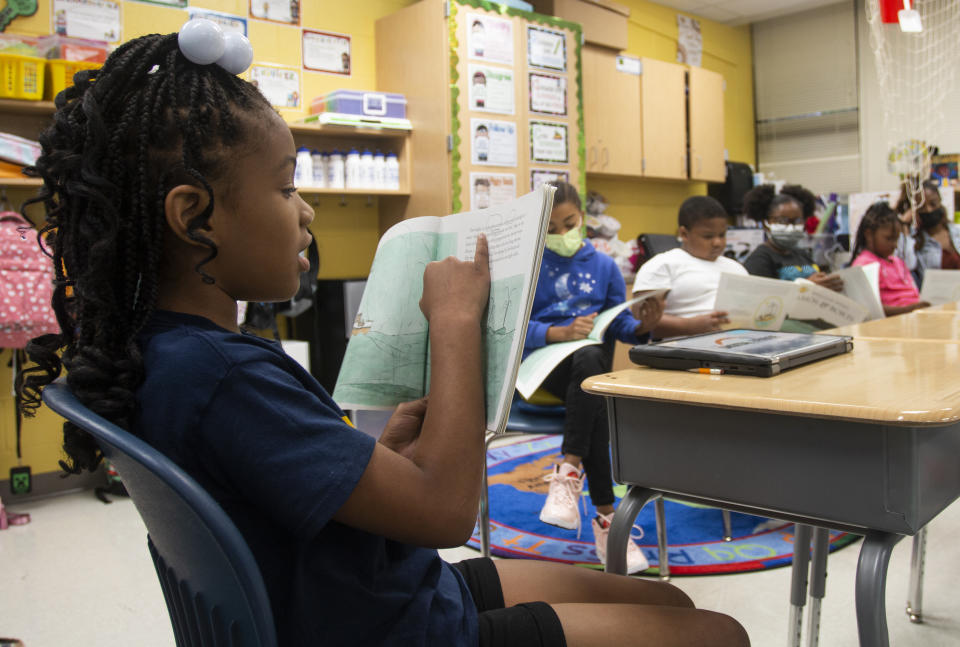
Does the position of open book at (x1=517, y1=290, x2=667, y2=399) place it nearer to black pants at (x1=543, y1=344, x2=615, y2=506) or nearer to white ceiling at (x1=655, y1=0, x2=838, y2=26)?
black pants at (x1=543, y1=344, x2=615, y2=506)

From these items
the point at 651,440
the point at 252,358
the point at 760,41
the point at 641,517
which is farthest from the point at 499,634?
the point at 760,41

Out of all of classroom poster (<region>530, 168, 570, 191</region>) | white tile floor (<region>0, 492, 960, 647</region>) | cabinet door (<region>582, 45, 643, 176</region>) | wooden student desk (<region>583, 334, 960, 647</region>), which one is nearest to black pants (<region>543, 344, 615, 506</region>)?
white tile floor (<region>0, 492, 960, 647</region>)

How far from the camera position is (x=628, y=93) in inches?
190

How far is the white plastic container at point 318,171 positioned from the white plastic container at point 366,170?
19 cm

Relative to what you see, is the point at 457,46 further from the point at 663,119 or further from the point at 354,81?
the point at 663,119

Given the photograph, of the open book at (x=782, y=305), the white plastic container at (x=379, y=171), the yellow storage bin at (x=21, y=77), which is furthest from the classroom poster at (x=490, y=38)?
the open book at (x=782, y=305)

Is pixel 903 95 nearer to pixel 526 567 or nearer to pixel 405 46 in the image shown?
pixel 405 46

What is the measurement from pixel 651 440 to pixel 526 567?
29 cm

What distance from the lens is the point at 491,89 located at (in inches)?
146

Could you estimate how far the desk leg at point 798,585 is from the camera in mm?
1391

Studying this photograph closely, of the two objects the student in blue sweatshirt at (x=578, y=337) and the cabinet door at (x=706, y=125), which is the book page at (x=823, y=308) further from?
the cabinet door at (x=706, y=125)

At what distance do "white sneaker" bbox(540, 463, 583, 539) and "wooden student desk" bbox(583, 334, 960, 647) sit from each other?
930 millimetres

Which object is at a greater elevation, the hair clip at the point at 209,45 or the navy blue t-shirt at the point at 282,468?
the hair clip at the point at 209,45

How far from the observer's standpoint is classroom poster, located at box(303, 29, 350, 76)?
3.70m
